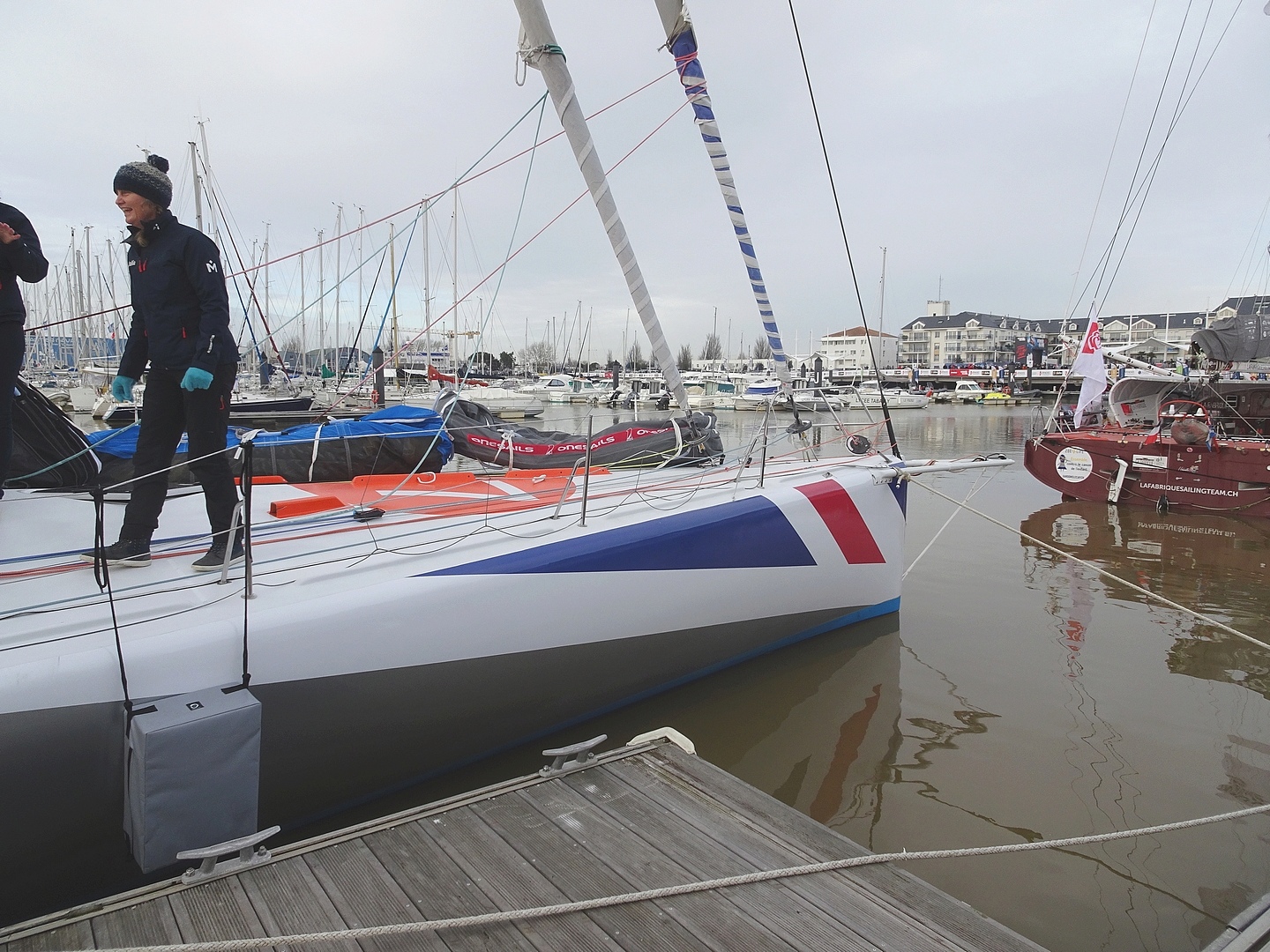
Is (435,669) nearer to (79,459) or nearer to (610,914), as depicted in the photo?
(610,914)

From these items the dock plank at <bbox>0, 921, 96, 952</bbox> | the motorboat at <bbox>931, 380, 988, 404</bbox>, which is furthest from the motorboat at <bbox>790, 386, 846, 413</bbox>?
the motorboat at <bbox>931, 380, 988, 404</bbox>

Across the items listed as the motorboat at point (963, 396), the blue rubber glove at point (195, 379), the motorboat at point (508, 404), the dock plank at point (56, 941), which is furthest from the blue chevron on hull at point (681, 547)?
the motorboat at point (963, 396)

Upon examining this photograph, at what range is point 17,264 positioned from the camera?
2906 millimetres

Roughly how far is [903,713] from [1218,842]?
56.1 inches

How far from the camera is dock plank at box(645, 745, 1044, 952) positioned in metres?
1.86

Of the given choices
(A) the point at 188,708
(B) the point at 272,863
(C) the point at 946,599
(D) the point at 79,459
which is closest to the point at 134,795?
(A) the point at 188,708

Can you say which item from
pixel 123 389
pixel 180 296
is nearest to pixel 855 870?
pixel 180 296

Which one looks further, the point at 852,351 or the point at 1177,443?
the point at 852,351

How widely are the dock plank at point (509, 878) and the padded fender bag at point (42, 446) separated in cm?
261

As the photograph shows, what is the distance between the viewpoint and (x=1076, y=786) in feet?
11.0

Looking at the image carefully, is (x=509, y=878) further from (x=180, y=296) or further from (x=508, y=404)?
(x=508, y=404)

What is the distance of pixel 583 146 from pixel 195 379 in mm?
2289

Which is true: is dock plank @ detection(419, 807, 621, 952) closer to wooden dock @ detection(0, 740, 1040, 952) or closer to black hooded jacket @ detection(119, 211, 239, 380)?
wooden dock @ detection(0, 740, 1040, 952)

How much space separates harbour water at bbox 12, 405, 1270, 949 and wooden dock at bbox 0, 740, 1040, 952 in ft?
1.74
